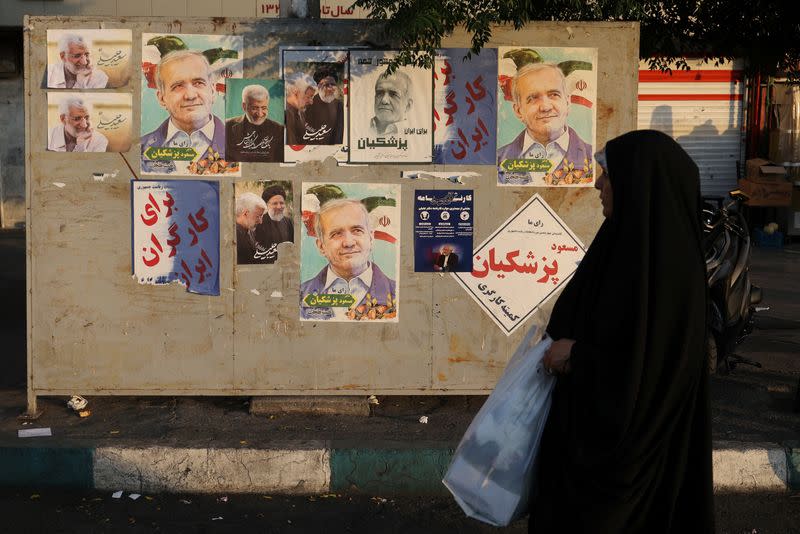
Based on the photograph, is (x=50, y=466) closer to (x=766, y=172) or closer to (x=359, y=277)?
(x=359, y=277)

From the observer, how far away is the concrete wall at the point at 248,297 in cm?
588

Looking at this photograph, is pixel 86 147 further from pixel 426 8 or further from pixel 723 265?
pixel 723 265

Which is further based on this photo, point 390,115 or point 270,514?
point 390,115

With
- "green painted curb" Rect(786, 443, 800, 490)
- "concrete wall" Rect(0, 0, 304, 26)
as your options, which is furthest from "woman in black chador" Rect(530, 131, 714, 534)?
"concrete wall" Rect(0, 0, 304, 26)

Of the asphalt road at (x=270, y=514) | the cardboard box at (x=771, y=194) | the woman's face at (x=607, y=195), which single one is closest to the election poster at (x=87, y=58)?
the asphalt road at (x=270, y=514)

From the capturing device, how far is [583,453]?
298 centimetres

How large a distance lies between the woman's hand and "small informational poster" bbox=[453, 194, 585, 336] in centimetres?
294

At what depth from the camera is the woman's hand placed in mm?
3033

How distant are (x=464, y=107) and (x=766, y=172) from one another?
33.6 feet

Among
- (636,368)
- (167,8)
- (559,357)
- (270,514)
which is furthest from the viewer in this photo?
(167,8)

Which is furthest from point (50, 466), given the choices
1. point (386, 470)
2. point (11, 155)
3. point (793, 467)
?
point (11, 155)

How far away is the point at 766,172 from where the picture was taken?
1489 centimetres

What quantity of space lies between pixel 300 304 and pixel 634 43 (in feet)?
8.09

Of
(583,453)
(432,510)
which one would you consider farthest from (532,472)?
(432,510)
